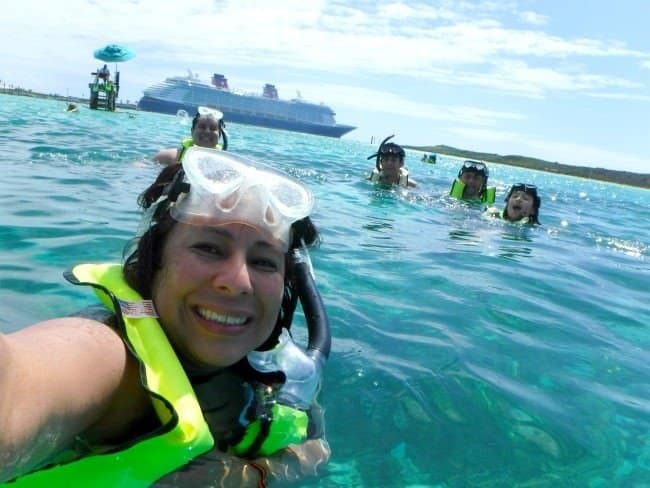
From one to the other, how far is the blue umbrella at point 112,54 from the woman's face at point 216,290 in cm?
3352

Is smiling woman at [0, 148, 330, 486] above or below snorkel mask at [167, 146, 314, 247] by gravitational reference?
below

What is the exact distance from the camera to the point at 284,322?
2.61m

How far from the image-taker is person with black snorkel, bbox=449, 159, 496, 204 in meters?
12.6

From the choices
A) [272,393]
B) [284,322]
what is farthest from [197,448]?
[284,322]

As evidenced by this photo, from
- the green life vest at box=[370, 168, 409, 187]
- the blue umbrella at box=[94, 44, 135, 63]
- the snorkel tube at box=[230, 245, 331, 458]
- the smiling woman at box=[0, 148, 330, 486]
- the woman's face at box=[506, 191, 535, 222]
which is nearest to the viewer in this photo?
the smiling woman at box=[0, 148, 330, 486]

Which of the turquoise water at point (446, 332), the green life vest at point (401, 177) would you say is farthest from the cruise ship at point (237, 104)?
the turquoise water at point (446, 332)

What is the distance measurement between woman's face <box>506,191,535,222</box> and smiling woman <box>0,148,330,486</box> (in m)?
8.20

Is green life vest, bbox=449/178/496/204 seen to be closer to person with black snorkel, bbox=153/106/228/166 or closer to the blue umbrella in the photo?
person with black snorkel, bbox=153/106/228/166

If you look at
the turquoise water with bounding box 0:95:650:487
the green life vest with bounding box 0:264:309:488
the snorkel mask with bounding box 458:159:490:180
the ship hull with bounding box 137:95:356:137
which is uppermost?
the snorkel mask with bounding box 458:159:490:180

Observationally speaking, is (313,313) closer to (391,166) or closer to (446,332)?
(446,332)

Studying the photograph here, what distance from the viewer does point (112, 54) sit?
33.0 metres

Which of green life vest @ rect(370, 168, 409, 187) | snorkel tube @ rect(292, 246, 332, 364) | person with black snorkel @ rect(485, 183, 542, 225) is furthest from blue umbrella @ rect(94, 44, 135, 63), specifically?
snorkel tube @ rect(292, 246, 332, 364)

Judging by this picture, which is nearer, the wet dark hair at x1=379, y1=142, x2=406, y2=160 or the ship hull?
the wet dark hair at x1=379, y1=142, x2=406, y2=160

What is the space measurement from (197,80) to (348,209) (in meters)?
82.0
